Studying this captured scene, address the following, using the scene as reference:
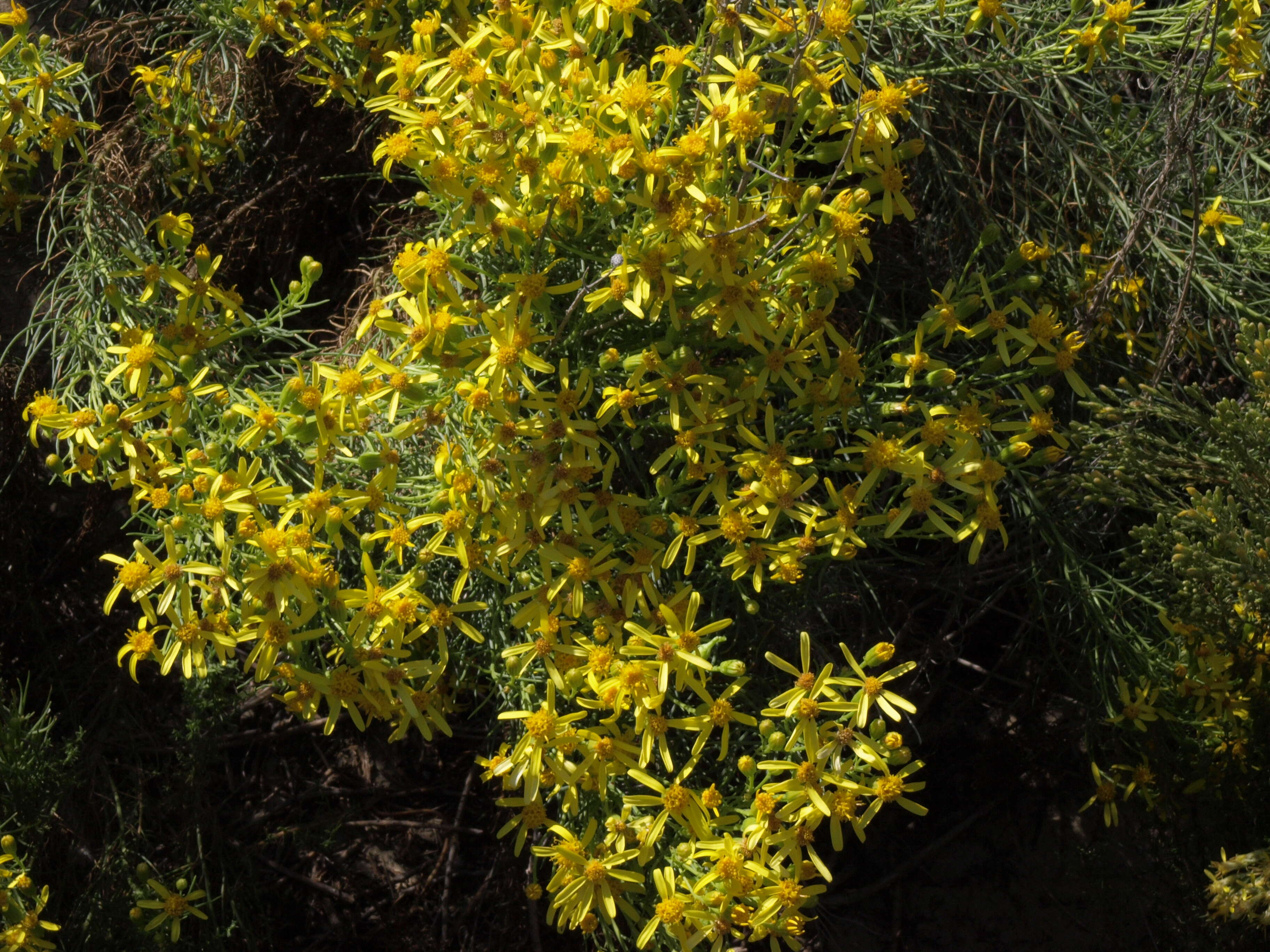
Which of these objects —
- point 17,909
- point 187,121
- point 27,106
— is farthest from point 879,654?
point 27,106

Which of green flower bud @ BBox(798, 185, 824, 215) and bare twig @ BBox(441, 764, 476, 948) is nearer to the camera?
green flower bud @ BBox(798, 185, 824, 215)

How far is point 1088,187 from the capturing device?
2.43 m

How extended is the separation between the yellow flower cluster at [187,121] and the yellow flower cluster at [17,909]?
1.50 metres

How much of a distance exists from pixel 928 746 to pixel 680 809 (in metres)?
1.33

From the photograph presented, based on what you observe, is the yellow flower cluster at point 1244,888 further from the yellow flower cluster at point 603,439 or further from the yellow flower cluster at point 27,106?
the yellow flower cluster at point 27,106

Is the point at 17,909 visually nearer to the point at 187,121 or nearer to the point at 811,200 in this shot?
the point at 187,121

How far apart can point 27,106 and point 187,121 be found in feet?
1.14

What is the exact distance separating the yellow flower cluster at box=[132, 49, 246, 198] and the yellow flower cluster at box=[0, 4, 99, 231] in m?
0.19

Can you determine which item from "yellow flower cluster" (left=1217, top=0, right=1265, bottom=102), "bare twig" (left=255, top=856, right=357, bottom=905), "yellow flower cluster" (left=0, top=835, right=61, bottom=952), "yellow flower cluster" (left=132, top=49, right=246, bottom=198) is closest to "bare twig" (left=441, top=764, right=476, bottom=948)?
"bare twig" (left=255, top=856, right=357, bottom=905)

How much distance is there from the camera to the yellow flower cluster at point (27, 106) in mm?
2139

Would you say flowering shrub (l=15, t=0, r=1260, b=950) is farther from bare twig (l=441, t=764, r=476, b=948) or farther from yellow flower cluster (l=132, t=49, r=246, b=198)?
bare twig (l=441, t=764, r=476, b=948)

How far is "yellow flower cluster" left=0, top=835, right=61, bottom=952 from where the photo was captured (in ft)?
6.51

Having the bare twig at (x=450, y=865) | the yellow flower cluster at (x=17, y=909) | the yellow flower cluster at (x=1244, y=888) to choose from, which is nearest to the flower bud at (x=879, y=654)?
the yellow flower cluster at (x=1244, y=888)

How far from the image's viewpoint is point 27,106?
228 cm
